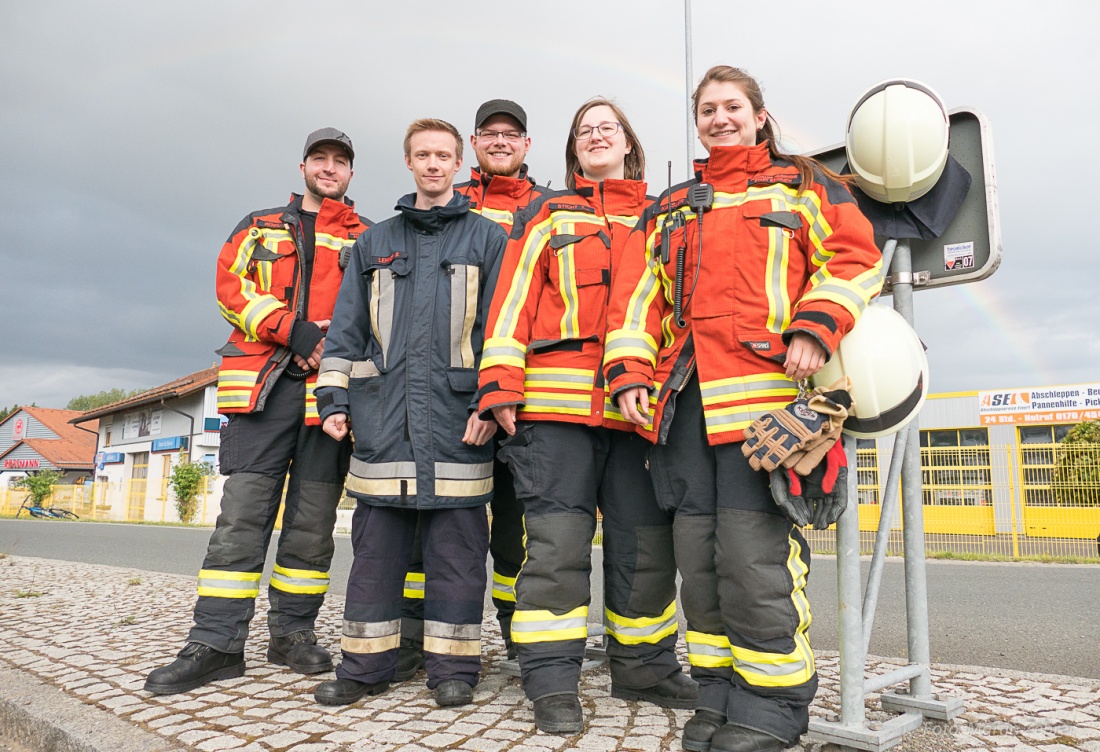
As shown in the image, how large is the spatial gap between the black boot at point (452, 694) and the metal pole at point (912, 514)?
167cm

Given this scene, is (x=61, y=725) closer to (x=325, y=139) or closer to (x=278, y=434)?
(x=278, y=434)

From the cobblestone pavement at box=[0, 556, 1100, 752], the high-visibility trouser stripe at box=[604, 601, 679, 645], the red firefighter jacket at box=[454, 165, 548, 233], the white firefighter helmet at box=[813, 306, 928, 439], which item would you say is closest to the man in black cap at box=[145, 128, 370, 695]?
the cobblestone pavement at box=[0, 556, 1100, 752]

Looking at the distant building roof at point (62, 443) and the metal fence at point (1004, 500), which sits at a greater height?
the distant building roof at point (62, 443)

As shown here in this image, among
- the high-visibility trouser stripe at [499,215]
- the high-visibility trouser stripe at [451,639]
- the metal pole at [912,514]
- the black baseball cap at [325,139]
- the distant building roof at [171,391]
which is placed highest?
the distant building roof at [171,391]

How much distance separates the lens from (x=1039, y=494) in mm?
13359

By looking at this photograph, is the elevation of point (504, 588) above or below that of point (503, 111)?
below

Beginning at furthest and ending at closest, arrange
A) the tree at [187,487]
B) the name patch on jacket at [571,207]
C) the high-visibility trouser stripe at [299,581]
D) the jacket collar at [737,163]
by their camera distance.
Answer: the tree at [187,487]
the high-visibility trouser stripe at [299,581]
the name patch on jacket at [571,207]
the jacket collar at [737,163]

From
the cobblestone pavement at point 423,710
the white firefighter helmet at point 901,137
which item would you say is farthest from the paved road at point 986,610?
the white firefighter helmet at point 901,137

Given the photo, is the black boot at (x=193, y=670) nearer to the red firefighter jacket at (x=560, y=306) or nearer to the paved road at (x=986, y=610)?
the red firefighter jacket at (x=560, y=306)

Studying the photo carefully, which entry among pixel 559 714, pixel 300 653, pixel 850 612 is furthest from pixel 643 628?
pixel 300 653

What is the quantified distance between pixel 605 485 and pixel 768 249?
44.3 inches

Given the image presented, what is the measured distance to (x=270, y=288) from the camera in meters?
3.92

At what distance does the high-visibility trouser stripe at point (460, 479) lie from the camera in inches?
125

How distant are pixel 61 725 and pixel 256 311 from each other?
1829 millimetres
